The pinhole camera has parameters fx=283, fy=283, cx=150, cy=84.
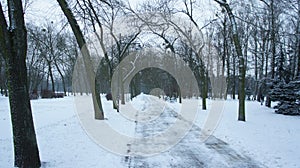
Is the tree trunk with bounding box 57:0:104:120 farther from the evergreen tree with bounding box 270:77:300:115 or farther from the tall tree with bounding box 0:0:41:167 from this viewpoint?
the evergreen tree with bounding box 270:77:300:115

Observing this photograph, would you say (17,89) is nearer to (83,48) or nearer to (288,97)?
(83,48)

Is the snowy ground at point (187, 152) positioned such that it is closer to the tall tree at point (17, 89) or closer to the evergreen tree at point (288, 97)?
the tall tree at point (17, 89)

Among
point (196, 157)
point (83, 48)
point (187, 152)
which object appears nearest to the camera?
point (196, 157)

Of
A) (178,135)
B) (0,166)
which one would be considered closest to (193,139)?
(178,135)

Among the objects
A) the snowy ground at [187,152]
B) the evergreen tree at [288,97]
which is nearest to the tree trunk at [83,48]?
the snowy ground at [187,152]

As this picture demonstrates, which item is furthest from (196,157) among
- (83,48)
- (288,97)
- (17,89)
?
(288,97)

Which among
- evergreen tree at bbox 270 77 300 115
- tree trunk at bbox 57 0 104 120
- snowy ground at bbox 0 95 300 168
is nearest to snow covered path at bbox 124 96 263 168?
snowy ground at bbox 0 95 300 168

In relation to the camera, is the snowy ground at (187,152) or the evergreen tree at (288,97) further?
the evergreen tree at (288,97)

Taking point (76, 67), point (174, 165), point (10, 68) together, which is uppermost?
point (76, 67)

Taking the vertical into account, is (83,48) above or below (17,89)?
above

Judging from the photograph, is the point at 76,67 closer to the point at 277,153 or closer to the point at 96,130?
the point at 96,130

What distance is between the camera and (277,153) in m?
7.48

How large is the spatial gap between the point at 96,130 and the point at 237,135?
5.38 metres

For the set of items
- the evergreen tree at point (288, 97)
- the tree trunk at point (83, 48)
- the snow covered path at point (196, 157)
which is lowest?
the snow covered path at point (196, 157)
